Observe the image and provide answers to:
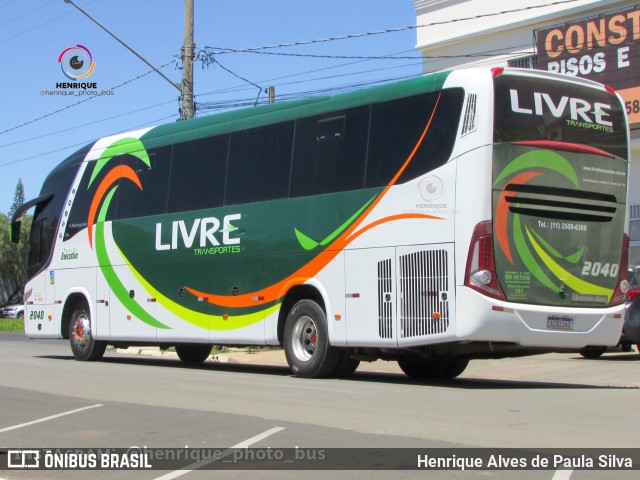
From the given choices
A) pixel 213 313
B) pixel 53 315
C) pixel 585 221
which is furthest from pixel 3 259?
pixel 585 221

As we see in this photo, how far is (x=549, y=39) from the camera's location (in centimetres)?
2719

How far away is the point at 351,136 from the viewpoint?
13758 millimetres

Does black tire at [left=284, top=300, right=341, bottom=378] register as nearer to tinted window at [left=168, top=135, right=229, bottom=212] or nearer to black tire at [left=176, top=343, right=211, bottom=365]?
tinted window at [left=168, top=135, right=229, bottom=212]

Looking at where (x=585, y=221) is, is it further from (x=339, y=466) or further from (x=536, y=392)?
(x=339, y=466)

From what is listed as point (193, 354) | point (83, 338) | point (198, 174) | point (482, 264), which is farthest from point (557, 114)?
point (83, 338)

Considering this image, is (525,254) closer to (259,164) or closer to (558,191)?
(558,191)

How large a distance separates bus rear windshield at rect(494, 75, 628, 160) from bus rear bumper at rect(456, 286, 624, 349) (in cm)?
209

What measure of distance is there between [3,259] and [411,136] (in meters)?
68.4

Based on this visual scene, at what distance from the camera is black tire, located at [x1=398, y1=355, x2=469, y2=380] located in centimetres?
1462

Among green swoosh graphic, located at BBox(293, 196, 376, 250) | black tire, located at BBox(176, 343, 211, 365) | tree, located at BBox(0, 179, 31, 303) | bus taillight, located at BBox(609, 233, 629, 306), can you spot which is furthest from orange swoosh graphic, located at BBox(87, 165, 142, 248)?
tree, located at BBox(0, 179, 31, 303)

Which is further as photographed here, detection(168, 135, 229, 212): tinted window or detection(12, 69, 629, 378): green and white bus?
detection(168, 135, 229, 212): tinted window

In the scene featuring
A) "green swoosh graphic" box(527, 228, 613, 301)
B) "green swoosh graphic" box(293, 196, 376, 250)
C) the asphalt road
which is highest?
"green swoosh graphic" box(293, 196, 376, 250)

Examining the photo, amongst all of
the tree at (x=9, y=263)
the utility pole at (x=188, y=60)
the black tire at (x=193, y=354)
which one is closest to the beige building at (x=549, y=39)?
the utility pole at (x=188, y=60)

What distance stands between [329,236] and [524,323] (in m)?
3.29
